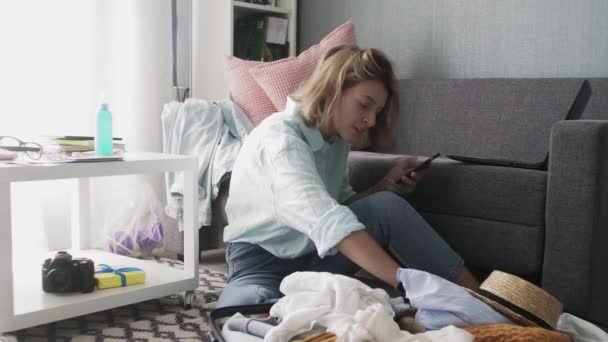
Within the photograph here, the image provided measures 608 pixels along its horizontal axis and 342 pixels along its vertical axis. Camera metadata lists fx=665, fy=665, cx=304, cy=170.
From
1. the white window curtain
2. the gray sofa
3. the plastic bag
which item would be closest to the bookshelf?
the white window curtain

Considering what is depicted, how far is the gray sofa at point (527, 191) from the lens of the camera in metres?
1.66

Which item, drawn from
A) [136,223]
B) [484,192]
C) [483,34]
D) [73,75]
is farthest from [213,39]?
[484,192]

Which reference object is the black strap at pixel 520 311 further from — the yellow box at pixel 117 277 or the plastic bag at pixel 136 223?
the plastic bag at pixel 136 223

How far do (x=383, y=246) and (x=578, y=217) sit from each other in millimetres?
519

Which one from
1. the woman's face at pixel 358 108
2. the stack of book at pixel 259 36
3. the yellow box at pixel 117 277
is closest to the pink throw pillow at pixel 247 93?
the stack of book at pixel 259 36

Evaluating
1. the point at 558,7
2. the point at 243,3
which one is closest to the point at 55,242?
the point at 243,3

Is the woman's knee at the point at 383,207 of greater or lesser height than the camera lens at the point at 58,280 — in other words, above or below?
above

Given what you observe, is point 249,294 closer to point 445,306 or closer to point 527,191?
point 445,306

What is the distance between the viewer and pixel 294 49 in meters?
3.43

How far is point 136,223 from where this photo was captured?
283cm

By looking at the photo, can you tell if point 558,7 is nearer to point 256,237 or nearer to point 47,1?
point 256,237

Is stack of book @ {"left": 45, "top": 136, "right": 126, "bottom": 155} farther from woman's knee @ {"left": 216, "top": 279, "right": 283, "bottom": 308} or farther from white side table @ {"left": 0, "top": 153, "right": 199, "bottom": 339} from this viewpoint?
woman's knee @ {"left": 216, "top": 279, "right": 283, "bottom": 308}

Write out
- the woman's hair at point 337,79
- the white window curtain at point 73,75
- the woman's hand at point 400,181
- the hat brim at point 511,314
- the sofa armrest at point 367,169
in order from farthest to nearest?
the white window curtain at point 73,75 < the sofa armrest at point 367,169 < the woman's hand at point 400,181 < the woman's hair at point 337,79 < the hat brim at point 511,314

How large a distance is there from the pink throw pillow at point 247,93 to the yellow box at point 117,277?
38.8 inches
